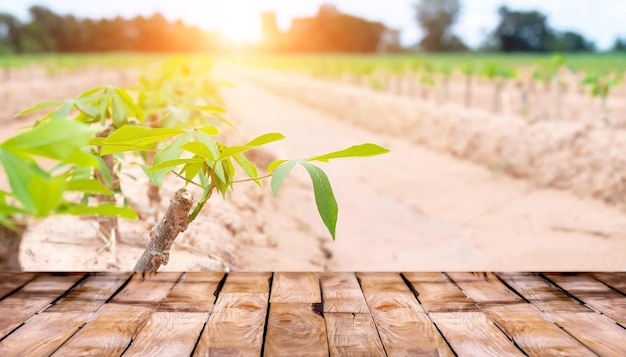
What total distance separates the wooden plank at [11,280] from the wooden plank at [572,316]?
3.79 ft

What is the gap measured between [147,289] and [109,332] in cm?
24

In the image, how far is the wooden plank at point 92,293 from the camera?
127 cm

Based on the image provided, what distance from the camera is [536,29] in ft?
83.9

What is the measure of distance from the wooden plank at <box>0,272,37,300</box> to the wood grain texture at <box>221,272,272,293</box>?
0.48 meters

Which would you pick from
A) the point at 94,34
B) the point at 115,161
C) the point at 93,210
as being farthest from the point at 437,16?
the point at 93,210

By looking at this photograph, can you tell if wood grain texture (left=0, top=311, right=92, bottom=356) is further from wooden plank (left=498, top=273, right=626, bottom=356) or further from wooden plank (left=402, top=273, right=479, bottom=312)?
wooden plank (left=498, top=273, right=626, bottom=356)

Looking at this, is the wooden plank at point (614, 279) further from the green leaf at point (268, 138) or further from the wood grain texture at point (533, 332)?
the green leaf at point (268, 138)

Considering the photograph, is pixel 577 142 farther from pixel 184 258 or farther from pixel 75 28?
pixel 75 28

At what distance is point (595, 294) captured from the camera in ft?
4.54

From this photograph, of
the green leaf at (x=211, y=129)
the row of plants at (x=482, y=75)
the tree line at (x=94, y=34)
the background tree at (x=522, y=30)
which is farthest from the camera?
the background tree at (x=522, y=30)

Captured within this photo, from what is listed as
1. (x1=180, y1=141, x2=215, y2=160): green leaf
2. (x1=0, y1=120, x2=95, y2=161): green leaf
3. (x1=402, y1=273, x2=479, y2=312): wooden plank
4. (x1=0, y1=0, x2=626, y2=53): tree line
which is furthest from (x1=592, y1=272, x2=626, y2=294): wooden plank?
(x1=0, y1=0, x2=626, y2=53): tree line

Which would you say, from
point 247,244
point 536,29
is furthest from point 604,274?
point 536,29

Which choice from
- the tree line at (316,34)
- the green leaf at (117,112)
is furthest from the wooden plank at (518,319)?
the tree line at (316,34)

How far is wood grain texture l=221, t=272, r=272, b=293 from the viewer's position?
1371 mm
